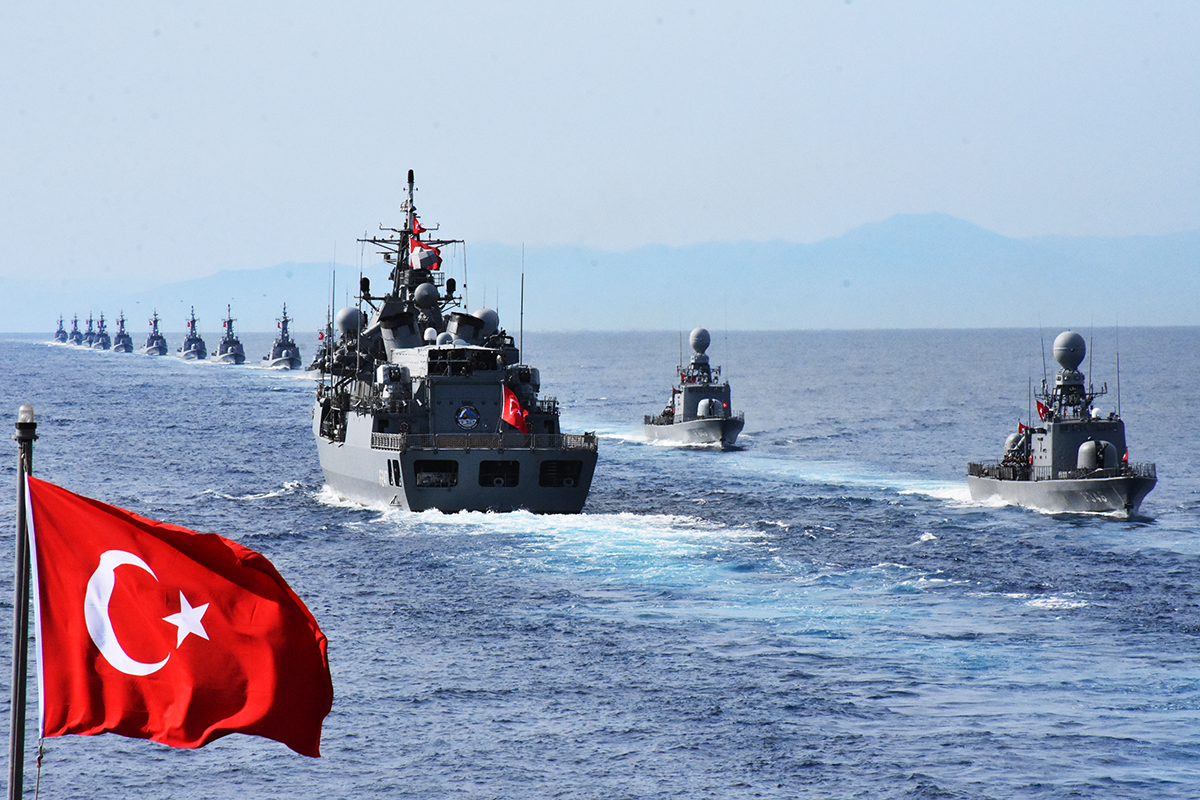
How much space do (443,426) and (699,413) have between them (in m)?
39.2

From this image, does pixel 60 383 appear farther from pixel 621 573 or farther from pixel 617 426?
pixel 621 573

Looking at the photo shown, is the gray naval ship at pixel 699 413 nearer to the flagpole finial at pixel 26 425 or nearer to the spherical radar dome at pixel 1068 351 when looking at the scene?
the spherical radar dome at pixel 1068 351

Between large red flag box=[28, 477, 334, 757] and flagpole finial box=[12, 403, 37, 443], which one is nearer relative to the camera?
flagpole finial box=[12, 403, 37, 443]

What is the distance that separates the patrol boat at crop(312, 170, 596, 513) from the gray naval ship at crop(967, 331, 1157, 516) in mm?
20477

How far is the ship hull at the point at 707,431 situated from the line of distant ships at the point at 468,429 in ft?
85.4

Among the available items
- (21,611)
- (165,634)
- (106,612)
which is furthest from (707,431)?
(21,611)

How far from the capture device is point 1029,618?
35.4m

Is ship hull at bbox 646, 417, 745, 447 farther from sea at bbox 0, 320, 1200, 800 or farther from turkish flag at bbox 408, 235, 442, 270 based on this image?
turkish flag at bbox 408, 235, 442, 270

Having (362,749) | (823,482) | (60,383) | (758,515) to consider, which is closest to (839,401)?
(823,482)

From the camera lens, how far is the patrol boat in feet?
163

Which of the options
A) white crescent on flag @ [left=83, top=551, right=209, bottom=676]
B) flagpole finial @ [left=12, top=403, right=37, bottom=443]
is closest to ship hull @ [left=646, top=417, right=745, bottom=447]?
white crescent on flag @ [left=83, top=551, right=209, bottom=676]

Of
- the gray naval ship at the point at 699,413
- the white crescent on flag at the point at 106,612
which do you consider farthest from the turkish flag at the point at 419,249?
the white crescent on flag at the point at 106,612

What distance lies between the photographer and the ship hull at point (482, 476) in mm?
49281

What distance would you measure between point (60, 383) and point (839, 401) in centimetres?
10125
